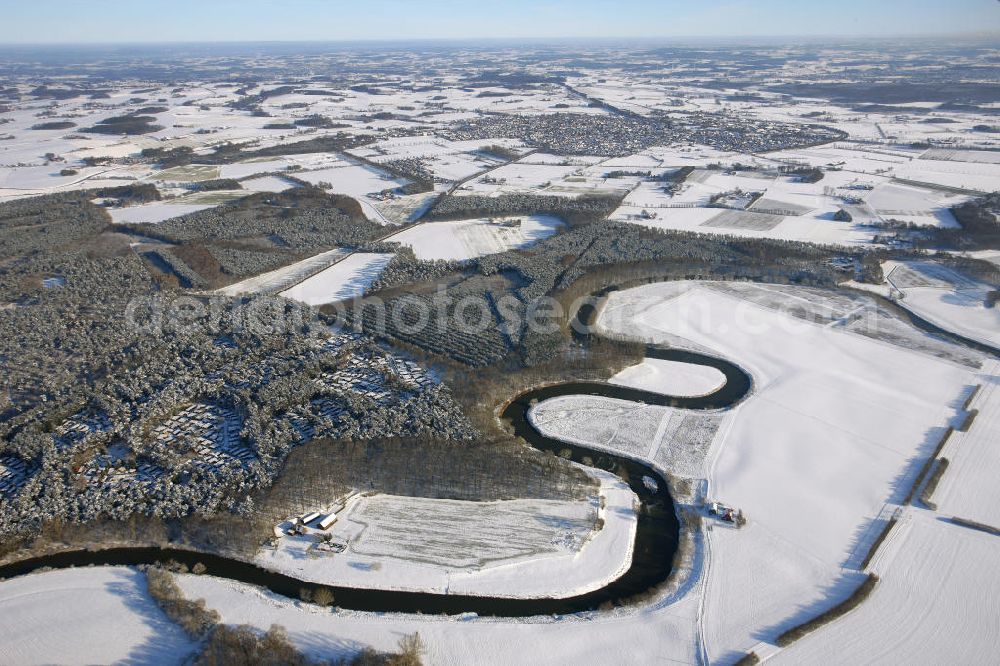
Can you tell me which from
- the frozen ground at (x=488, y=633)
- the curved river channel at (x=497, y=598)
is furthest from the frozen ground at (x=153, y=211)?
the frozen ground at (x=488, y=633)

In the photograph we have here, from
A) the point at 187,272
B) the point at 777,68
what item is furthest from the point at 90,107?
the point at 777,68

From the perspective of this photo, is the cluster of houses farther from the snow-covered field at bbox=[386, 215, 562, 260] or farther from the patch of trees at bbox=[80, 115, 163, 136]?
the patch of trees at bbox=[80, 115, 163, 136]

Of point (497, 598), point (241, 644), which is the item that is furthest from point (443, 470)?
point (241, 644)

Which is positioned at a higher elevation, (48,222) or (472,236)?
(48,222)

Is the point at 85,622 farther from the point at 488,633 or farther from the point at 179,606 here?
the point at 488,633

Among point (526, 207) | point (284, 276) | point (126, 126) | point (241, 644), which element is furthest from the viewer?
point (126, 126)

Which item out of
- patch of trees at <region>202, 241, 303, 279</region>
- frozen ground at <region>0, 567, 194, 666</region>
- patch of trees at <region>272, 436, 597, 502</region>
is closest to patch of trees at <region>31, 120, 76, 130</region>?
patch of trees at <region>202, 241, 303, 279</region>
